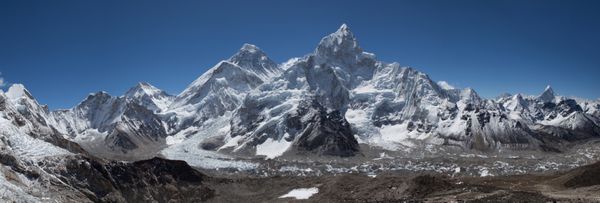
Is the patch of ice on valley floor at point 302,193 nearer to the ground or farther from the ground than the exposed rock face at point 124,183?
nearer to the ground

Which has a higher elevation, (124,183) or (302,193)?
(124,183)

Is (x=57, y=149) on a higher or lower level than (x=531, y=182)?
higher

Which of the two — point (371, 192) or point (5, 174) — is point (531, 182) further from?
point (5, 174)

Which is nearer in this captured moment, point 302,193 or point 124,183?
point 124,183

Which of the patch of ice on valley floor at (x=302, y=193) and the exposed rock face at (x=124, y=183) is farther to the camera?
the patch of ice on valley floor at (x=302, y=193)

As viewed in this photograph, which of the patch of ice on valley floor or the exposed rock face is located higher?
the exposed rock face

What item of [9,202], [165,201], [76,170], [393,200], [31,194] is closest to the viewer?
[9,202]

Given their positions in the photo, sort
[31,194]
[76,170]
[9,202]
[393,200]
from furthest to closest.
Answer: [76,170] < [393,200] < [31,194] < [9,202]

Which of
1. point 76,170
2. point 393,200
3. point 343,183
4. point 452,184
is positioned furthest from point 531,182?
point 76,170
